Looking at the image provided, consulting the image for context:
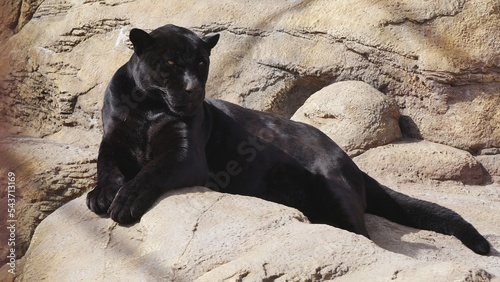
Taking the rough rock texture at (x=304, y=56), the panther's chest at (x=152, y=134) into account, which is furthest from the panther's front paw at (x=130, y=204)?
the rough rock texture at (x=304, y=56)

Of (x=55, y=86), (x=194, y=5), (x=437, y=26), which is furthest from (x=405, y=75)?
(x=55, y=86)

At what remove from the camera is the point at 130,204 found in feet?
15.2

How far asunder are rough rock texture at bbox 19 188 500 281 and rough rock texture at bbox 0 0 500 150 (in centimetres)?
258

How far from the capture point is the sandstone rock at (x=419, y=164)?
693 cm

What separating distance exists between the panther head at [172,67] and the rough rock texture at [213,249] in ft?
2.11

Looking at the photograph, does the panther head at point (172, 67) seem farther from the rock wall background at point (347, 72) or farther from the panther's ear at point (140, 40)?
the rock wall background at point (347, 72)

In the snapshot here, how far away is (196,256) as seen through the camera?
4.09 metres

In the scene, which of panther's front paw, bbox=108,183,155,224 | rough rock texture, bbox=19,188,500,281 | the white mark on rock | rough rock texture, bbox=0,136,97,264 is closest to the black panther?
panther's front paw, bbox=108,183,155,224

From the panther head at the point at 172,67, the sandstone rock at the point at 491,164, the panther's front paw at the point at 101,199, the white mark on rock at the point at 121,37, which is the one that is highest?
the panther head at the point at 172,67

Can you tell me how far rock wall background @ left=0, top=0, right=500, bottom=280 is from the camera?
705cm

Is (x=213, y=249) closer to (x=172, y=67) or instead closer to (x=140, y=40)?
(x=172, y=67)

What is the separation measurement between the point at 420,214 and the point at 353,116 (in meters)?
1.40

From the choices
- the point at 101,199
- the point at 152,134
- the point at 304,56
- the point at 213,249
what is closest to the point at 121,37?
the point at 304,56

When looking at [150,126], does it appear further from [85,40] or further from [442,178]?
[85,40]
